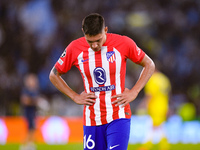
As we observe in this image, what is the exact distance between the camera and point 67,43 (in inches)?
609

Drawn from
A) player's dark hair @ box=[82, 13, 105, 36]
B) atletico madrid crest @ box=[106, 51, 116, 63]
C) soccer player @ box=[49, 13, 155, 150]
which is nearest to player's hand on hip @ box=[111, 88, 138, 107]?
soccer player @ box=[49, 13, 155, 150]

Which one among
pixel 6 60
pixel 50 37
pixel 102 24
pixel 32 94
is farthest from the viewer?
pixel 50 37

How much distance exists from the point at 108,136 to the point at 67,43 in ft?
38.0

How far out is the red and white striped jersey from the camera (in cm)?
417

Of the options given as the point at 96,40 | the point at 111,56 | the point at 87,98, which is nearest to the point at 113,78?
the point at 111,56

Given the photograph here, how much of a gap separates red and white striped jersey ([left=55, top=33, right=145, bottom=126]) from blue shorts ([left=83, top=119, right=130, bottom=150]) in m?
0.06

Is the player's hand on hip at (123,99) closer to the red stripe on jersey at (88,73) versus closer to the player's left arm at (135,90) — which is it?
the player's left arm at (135,90)

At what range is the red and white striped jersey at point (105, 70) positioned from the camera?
4.17 metres

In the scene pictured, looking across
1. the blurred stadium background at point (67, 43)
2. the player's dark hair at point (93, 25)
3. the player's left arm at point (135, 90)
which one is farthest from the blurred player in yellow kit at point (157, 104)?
the player's dark hair at point (93, 25)

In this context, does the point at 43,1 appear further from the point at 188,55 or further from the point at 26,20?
the point at 188,55

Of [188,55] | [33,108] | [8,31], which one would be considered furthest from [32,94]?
[188,55]

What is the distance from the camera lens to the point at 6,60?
14.8 m

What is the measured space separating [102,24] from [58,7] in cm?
1308

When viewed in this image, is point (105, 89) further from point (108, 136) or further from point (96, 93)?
point (108, 136)
